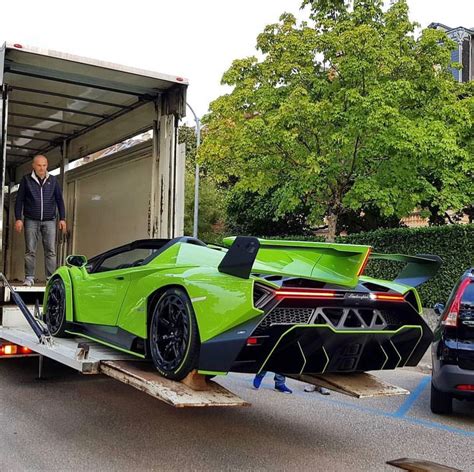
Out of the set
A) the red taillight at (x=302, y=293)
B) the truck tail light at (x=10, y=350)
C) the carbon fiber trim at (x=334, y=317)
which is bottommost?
the truck tail light at (x=10, y=350)

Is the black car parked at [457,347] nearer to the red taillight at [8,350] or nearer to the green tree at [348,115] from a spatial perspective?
the red taillight at [8,350]

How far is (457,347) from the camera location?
18.1 ft

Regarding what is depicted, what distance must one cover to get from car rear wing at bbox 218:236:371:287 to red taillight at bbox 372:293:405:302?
0.34 meters

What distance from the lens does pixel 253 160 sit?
14031 millimetres

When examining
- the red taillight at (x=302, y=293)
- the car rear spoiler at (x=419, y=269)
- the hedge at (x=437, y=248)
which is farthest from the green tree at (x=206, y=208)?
the red taillight at (x=302, y=293)

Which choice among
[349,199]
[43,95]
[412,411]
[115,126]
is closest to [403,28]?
[349,199]

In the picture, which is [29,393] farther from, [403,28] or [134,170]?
[403,28]

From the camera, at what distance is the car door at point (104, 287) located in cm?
477

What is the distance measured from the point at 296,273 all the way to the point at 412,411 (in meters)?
3.30

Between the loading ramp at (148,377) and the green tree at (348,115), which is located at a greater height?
the green tree at (348,115)

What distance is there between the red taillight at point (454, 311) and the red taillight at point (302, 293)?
227cm

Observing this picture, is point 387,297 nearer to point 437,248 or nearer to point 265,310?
point 265,310

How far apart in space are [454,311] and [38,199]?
5.73 metres

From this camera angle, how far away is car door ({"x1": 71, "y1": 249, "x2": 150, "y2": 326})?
477 cm
